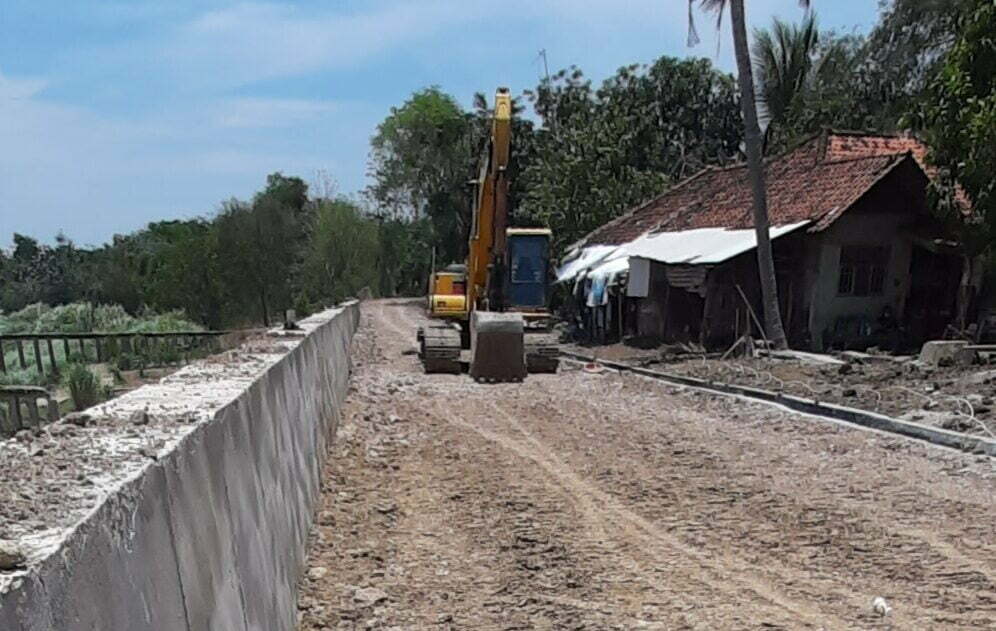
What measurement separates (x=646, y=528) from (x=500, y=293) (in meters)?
11.3

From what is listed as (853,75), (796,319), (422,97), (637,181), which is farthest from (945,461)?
(422,97)

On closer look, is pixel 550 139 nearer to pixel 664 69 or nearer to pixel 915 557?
pixel 664 69

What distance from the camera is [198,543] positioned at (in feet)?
10.3

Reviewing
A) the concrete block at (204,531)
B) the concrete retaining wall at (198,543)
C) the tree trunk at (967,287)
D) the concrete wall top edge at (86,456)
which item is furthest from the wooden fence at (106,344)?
the concrete block at (204,531)

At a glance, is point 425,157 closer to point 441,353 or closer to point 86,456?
point 441,353

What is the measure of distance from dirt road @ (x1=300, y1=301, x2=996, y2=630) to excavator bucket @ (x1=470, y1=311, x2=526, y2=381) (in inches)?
167

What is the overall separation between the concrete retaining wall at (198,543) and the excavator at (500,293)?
1016cm

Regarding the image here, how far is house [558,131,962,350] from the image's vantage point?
72.0ft

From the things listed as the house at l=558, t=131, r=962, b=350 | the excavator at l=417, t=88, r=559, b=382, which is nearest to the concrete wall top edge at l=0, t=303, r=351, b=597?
the excavator at l=417, t=88, r=559, b=382

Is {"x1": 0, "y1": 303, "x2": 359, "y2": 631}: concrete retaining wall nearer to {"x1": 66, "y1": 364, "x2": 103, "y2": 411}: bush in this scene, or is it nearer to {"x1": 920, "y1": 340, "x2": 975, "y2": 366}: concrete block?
{"x1": 920, "y1": 340, "x2": 975, "y2": 366}: concrete block

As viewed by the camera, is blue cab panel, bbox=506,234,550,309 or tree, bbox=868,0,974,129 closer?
blue cab panel, bbox=506,234,550,309

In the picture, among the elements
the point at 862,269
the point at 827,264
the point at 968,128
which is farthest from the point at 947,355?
the point at 862,269

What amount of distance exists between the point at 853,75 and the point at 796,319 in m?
19.1

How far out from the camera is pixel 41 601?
193 cm
